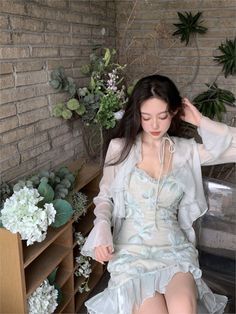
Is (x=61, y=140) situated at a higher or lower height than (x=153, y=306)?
higher

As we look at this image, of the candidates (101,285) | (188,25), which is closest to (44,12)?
(188,25)

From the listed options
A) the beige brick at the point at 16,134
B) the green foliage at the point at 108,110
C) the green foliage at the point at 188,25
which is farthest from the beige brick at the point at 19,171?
the green foliage at the point at 188,25

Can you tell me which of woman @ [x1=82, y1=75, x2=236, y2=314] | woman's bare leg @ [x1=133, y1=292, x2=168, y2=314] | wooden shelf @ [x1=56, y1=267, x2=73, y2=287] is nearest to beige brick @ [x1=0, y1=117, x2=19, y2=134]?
woman @ [x1=82, y1=75, x2=236, y2=314]

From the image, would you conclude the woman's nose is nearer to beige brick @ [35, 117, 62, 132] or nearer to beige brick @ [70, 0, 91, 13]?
beige brick @ [35, 117, 62, 132]

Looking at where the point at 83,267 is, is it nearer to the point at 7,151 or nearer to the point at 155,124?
the point at 7,151

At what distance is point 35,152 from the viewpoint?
1.71 metres

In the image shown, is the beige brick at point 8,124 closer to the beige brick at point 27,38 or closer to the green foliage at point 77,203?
the beige brick at point 27,38

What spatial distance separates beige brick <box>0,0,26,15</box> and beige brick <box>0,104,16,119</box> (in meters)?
0.38

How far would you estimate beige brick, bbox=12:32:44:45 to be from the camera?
1.47 meters

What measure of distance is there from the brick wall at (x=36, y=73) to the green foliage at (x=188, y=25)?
0.63 meters

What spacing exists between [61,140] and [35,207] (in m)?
0.73

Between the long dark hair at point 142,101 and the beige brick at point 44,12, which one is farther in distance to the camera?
the beige brick at point 44,12

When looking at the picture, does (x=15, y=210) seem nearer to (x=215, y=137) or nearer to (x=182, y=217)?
(x=182, y=217)

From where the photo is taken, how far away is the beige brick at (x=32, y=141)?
1602 millimetres
